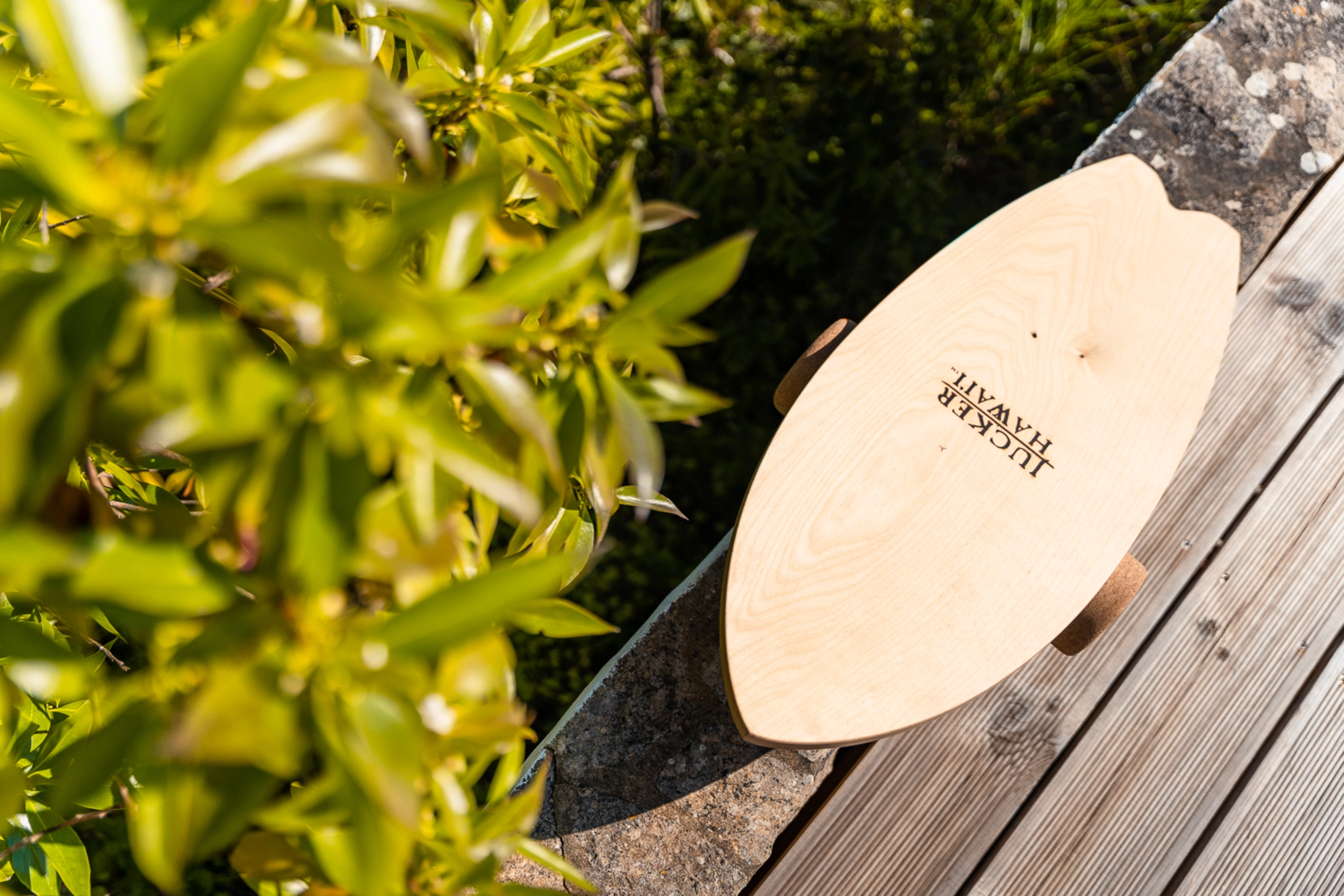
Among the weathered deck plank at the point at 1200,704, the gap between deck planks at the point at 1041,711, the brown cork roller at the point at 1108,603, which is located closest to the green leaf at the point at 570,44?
the brown cork roller at the point at 1108,603

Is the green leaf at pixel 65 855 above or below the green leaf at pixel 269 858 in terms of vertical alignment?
below

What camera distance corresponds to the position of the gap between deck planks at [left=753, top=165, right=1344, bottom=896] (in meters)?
1.67

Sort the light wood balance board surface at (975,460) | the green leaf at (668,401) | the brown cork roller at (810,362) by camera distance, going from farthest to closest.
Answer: the brown cork roller at (810,362), the light wood balance board surface at (975,460), the green leaf at (668,401)

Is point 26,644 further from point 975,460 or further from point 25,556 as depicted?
point 975,460

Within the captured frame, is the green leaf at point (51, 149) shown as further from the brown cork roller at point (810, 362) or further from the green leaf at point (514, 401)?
the brown cork roller at point (810, 362)

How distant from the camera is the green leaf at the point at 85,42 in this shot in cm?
46

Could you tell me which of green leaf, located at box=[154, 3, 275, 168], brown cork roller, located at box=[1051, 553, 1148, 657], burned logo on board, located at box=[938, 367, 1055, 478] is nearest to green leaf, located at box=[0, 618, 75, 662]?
green leaf, located at box=[154, 3, 275, 168]

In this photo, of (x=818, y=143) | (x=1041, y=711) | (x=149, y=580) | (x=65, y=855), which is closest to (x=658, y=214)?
(x=149, y=580)

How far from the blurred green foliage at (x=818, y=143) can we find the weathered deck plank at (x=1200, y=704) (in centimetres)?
114

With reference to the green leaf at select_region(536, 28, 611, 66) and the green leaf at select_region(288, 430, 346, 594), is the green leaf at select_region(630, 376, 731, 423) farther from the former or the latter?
the green leaf at select_region(536, 28, 611, 66)

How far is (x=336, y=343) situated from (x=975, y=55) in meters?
2.68

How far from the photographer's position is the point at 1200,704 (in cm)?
174

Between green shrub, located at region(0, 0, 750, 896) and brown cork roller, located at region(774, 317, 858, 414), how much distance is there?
0.91 m

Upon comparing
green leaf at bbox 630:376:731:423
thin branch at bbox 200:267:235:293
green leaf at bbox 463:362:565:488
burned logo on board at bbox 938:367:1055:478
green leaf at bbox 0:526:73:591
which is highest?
green leaf at bbox 463:362:565:488
